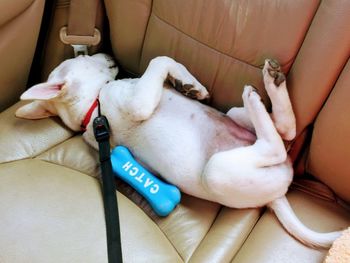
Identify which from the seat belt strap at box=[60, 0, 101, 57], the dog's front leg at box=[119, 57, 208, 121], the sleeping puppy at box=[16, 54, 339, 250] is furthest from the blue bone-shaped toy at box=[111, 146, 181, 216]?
the seat belt strap at box=[60, 0, 101, 57]

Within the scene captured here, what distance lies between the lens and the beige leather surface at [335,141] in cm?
112

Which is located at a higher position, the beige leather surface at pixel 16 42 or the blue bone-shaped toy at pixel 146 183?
the beige leather surface at pixel 16 42

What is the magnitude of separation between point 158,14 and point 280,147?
65 cm

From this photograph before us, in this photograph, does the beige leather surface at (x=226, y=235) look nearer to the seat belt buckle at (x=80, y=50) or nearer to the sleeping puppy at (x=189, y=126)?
the sleeping puppy at (x=189, y=126)

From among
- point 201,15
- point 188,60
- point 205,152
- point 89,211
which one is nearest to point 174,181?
point 205,152

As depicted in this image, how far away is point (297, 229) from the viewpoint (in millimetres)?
1189

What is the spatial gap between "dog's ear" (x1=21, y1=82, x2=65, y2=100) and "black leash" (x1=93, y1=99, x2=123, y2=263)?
16cm

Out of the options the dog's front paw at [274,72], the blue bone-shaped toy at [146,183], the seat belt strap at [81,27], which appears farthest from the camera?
the seat belt strap at [81,27]

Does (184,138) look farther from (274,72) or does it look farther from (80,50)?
(80,50)

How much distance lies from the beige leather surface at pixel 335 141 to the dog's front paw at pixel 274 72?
5.8 inches

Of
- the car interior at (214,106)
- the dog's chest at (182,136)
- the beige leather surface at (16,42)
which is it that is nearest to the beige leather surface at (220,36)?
the car interior at (214,106)

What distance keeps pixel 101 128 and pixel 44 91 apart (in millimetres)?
235

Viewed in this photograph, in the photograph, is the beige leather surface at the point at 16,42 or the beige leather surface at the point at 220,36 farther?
the beige leather surface at the point at 16,42

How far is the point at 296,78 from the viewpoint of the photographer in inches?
47.5
